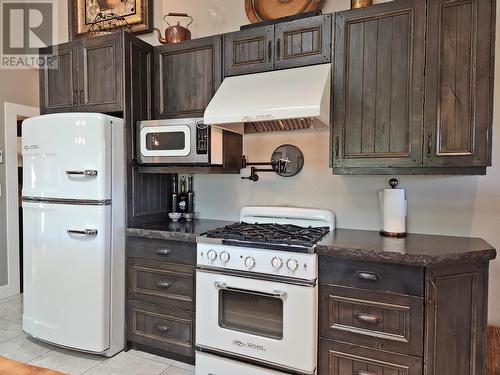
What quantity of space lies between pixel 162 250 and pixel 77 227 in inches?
24.7

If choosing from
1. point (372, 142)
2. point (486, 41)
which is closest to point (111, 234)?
point (372, 142)

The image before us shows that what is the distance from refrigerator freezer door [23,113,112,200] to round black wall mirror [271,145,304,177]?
1235 mm

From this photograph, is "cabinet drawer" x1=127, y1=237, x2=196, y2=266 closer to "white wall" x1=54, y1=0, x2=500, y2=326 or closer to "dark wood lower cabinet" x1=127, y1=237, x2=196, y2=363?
"dark wood lower cabinet" x1=127, y1=237, x2=196, y2=363

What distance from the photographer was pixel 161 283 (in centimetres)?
236

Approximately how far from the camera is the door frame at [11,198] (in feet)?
11.7

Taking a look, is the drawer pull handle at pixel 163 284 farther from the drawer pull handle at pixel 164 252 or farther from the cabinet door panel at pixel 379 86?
the cabinet door panel at pixel 379 86

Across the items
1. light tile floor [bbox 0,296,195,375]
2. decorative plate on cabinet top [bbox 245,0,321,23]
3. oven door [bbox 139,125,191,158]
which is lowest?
light tile floor [bbox 0,296,195,375]

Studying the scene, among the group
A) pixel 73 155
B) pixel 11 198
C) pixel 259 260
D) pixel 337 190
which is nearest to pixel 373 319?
pixel 259 260

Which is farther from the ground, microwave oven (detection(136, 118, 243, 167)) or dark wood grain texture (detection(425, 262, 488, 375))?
microwave oven (detection(136, 118, 243, 167))

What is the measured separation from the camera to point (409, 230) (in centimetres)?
229

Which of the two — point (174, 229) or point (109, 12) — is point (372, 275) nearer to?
point (174, 229)

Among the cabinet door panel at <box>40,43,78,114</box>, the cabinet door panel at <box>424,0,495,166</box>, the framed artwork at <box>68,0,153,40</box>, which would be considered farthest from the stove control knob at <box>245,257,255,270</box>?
the framed artwork at <box>68,0,153,40</box>

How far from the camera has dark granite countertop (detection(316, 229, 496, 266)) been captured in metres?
1.66

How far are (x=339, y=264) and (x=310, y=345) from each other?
477 mm
